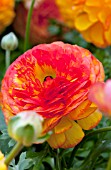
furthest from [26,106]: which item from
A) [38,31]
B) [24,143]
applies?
[38,31]

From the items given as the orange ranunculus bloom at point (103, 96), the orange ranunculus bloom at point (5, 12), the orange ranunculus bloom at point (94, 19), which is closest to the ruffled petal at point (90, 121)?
the orange ranunculus bloom at point (103, 96)

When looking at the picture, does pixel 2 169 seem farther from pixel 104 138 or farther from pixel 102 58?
pixel 102 58

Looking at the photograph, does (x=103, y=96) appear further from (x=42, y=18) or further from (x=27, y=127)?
(x=42, y=18)

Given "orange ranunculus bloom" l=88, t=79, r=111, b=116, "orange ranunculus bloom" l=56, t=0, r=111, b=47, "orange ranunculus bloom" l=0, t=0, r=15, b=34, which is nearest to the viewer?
"orange ranunculus bloom" l=88, t=79, r=111, b=116

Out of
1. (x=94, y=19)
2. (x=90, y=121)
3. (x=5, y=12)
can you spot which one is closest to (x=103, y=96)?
(x=90, y=121)

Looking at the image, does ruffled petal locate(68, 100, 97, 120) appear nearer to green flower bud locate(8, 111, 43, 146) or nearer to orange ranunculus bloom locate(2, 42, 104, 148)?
orange ranunculus bloom locate(2, 42, 104, 148)

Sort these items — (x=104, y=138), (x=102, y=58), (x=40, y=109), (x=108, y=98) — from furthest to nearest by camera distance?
(x=102, y=58) < (x=104, y=138) < (x=40, y=109) < (x=108, y=98)

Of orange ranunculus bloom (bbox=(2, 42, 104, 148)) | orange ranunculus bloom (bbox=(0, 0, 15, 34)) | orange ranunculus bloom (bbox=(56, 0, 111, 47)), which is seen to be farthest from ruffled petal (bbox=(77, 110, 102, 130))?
orange ranunculus bloom (bbox=(0, 0, 15, 34))
